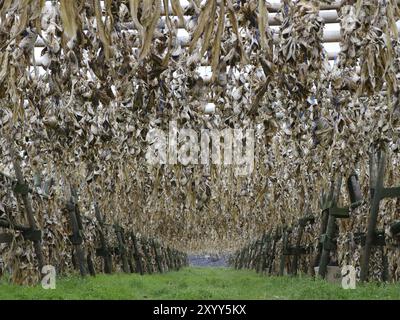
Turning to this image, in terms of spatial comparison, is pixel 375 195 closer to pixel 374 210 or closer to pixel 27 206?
pixel 374 210

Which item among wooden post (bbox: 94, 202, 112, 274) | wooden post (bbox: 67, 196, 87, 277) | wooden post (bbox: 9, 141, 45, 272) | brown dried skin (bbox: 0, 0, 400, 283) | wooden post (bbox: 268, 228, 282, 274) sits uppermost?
brown dried skin (bbox: 0, 0, 400, 283)

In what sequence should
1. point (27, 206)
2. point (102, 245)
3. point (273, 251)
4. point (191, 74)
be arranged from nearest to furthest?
point (191, 74) → point (27, 206) → point (102, 245) → point (273, 251)

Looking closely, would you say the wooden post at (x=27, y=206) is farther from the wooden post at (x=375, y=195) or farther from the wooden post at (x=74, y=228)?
the wooden post at (x=375, y=195)

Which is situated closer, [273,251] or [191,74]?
[191,74]

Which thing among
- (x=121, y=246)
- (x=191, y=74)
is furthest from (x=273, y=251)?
(x=191, y=74)

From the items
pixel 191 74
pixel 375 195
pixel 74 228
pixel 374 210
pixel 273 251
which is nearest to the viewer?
pixel 191 74

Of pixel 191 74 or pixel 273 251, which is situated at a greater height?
pixel 191 74

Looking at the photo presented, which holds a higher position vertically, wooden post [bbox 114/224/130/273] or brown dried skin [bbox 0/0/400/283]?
brown dried skin [bbox 0/0/400/283]

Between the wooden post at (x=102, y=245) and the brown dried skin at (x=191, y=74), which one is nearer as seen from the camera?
the brown dried skin at (x=191, y=74)

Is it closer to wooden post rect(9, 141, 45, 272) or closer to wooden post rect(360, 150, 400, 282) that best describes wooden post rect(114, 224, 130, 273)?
wooden post rect(9, 141, 45, 272)

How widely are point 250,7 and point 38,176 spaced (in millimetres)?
7532

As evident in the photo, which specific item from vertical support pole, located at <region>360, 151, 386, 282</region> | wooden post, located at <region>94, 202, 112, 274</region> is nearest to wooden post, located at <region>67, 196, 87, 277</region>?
wooden post, located at <region>94, 202, 112, 274</region>

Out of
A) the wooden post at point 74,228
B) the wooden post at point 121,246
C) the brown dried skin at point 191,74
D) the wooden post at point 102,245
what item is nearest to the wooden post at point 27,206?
the brown dried skin at point 191,74

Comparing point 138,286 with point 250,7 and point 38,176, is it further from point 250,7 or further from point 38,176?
point 250,7
